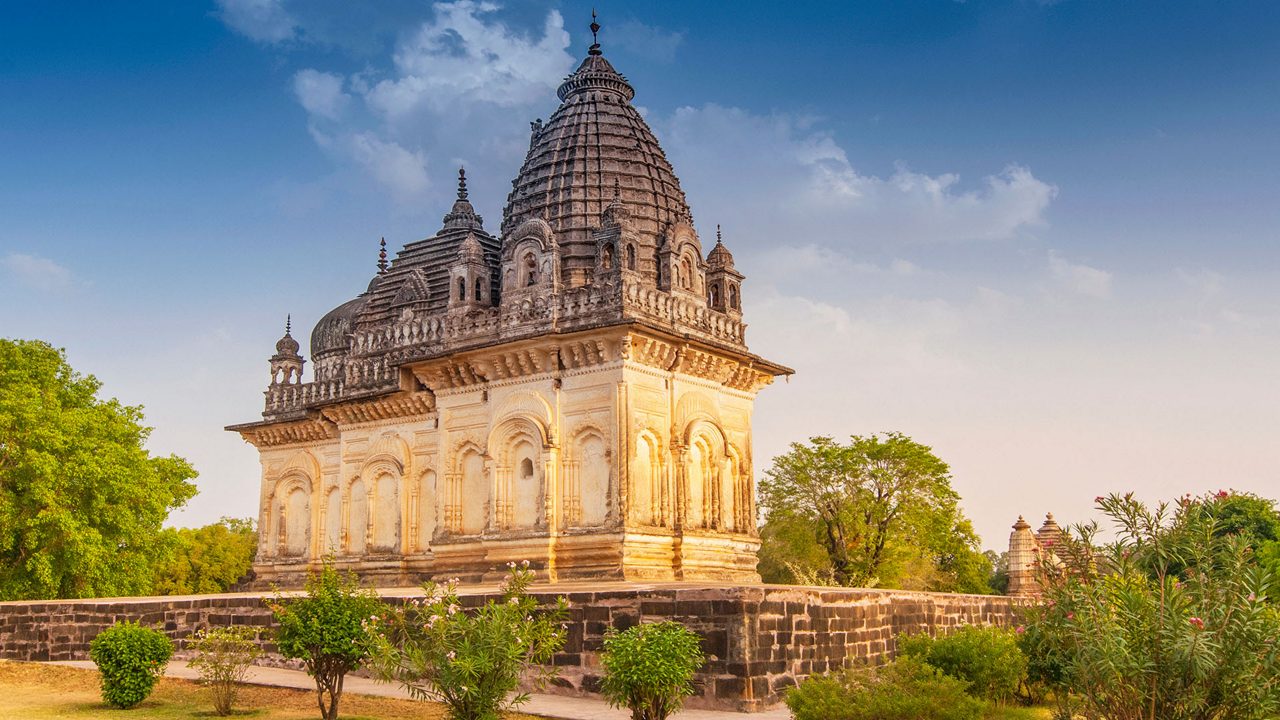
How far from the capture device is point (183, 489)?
32375 mm

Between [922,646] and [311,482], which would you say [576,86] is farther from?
[922,646]

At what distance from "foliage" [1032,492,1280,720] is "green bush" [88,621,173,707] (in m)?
11.4

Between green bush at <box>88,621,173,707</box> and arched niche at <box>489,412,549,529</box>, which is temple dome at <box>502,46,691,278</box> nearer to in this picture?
arched niche at <box>489,412,549,529</box>

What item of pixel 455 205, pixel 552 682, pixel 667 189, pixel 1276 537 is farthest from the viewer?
pixel 1276 537

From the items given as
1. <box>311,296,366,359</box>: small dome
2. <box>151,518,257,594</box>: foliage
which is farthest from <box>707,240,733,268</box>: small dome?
<box>151,518,257,594</box>: foliage

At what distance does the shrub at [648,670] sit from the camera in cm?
1086

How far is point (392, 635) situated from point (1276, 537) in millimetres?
43223

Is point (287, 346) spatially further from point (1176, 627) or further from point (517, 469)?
point (1176, 627)

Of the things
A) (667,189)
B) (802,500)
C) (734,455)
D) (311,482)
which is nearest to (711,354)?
(734,455)

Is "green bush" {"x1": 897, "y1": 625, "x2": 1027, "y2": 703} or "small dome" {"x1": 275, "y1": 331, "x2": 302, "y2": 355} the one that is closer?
"green bush" {"x1": 897, "y1": 625, "x2": 1027, "y2": 703}

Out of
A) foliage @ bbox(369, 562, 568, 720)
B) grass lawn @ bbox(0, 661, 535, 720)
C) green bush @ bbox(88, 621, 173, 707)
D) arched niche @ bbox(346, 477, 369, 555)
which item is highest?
arched niche @ bbox(346, 477, 369, 555)

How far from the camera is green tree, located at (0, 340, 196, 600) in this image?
27.6 metres

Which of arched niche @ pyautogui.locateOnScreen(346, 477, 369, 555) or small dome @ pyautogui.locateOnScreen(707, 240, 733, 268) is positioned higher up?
small dome @ pyautogui.locateOnScreen(707, 240, 733, 268)

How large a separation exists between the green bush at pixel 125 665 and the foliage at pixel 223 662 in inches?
25.5
